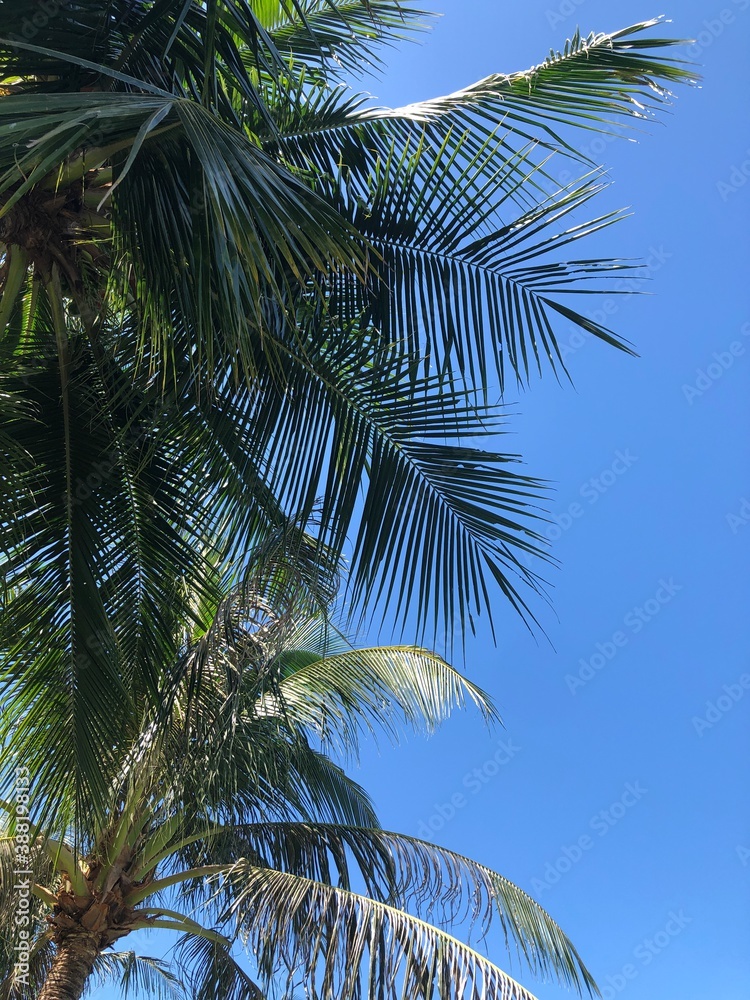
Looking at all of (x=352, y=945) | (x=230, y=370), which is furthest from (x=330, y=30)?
(x=352, y=945)

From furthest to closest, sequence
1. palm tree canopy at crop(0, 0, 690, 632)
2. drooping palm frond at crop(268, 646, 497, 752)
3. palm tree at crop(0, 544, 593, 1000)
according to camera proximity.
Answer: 1. drooping palm frond at crop(268, 646, 497, 752)
2. palm tree at crop(0, 544, 593, 1000)
3. palm tree canopy at crop(0, 0, 690, 632)

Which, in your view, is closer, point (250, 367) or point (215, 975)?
point (250, 367)

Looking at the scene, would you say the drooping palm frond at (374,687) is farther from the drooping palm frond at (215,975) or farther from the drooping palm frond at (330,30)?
the drooping palm frond at (330,30)

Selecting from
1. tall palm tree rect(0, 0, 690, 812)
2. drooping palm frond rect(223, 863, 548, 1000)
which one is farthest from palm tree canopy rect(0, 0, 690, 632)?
drooping palm frond rect(223, 863, 548, 1000)

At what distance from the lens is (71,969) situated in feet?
19.6

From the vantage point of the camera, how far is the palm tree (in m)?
4.75

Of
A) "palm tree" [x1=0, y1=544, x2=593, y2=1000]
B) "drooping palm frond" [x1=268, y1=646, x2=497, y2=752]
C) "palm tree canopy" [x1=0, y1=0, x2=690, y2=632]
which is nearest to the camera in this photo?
"palm tree canopy" [x1=0, y1=0, x2=690, y2=632]

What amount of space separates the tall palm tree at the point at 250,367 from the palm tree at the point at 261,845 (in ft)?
1.17

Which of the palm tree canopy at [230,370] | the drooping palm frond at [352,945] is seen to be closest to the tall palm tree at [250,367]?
the palm tree canopy at [230,370]

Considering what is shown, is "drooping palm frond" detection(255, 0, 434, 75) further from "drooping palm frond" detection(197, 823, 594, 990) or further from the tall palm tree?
"drooping palm frond" detection(197, 823, 594, 990)

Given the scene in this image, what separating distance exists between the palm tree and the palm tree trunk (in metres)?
0.01

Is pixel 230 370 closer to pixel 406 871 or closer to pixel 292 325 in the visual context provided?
pixel 292 325

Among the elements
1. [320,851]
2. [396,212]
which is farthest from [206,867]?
[396,212]

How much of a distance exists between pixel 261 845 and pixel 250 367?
4705 mm
